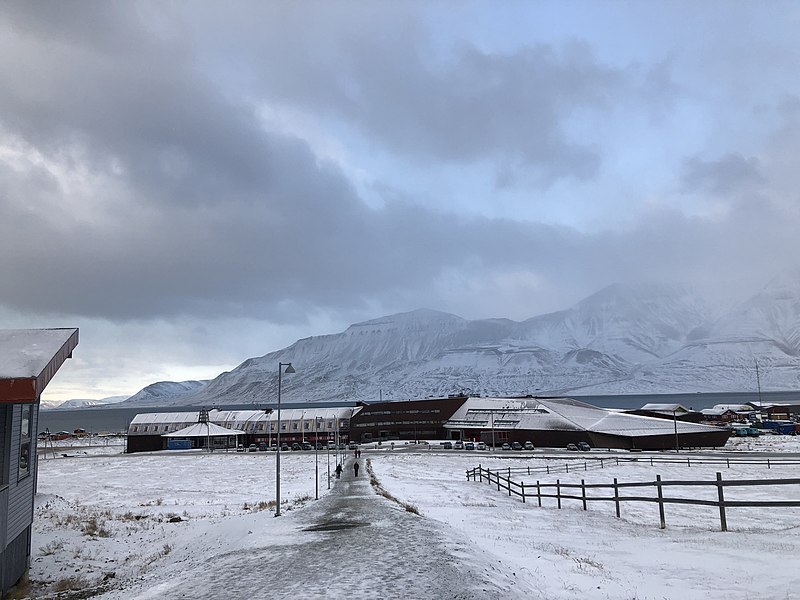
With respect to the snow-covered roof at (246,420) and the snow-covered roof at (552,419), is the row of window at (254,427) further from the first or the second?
the snow-covered roof at (552,419)

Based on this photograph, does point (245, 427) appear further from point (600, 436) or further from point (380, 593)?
point (380, 593)

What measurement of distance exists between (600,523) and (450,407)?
10505cm

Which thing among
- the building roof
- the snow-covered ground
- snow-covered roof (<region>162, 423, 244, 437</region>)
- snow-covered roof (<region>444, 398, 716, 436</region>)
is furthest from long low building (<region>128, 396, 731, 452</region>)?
the building roof

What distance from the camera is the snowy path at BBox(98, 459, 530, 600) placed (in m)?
11.0

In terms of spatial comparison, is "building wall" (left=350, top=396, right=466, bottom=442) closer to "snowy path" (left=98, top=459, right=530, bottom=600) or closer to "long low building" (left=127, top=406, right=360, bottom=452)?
"long low building" (left=127, top=406, right=360, bottom=452)

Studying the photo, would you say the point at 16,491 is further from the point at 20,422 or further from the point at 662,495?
the point at 662,495

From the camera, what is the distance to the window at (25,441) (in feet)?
63.6

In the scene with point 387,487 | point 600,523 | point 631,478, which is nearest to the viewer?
point 600,523

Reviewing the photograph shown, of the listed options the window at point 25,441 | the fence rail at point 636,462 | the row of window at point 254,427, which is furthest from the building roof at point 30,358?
the row of window at point 254,427

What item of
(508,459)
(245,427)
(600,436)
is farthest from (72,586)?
(245,427)

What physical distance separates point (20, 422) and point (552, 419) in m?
99.2

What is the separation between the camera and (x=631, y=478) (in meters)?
52.0

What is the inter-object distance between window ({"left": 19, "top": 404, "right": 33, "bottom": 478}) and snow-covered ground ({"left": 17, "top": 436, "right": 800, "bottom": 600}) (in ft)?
12.7

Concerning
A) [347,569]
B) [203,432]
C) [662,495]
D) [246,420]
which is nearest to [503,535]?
[347,569]
